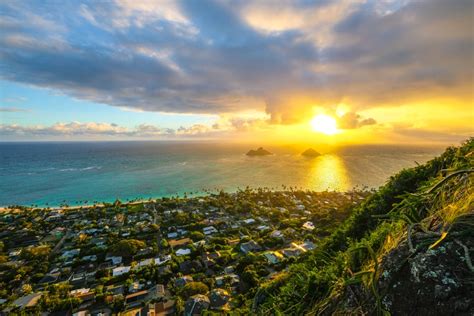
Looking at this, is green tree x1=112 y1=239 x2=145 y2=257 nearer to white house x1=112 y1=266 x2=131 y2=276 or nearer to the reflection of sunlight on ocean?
white house x1=112 y1=266 x2=131 y2=276

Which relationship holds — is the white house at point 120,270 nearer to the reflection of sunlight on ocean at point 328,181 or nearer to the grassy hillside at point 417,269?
the grassy hillside at point 417,269

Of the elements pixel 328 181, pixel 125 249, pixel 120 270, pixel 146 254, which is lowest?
pixel 328 181

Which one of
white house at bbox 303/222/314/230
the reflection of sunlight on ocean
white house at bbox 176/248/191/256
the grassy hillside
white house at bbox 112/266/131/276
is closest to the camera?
the grassy hillside

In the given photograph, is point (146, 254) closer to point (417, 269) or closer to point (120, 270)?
point (120, 270)

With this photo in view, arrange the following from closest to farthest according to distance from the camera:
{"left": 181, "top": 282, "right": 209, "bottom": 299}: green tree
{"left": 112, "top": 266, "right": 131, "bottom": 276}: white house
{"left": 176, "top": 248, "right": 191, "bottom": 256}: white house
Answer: {"left": 181, "top": 282, "right": 209, "bottom": 299}: green tree
{"left": 112, "top": 266, "right": 131, "bottom": 276}: white house
{"left": 176, "top": 248, "right": 191, "bottom": 256}: white house

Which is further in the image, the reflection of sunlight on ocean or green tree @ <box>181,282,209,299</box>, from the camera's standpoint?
the reflection of sunlight on ocean

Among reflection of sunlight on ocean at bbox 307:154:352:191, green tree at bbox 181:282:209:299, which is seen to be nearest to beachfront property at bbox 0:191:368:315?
green tree at bbox 181:282:209:299

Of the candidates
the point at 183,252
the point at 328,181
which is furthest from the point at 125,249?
the point at 328,181

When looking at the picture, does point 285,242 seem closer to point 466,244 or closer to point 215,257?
point 215,257

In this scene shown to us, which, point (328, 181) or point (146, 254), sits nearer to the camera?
point (146, 254)

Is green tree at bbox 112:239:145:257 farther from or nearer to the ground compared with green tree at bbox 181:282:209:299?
nearer to the ground

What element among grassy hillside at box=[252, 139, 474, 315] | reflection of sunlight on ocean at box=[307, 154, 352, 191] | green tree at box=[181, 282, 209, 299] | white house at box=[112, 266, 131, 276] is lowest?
reflection of sunlight on ocean at box=[307, 154, 352, 191]
